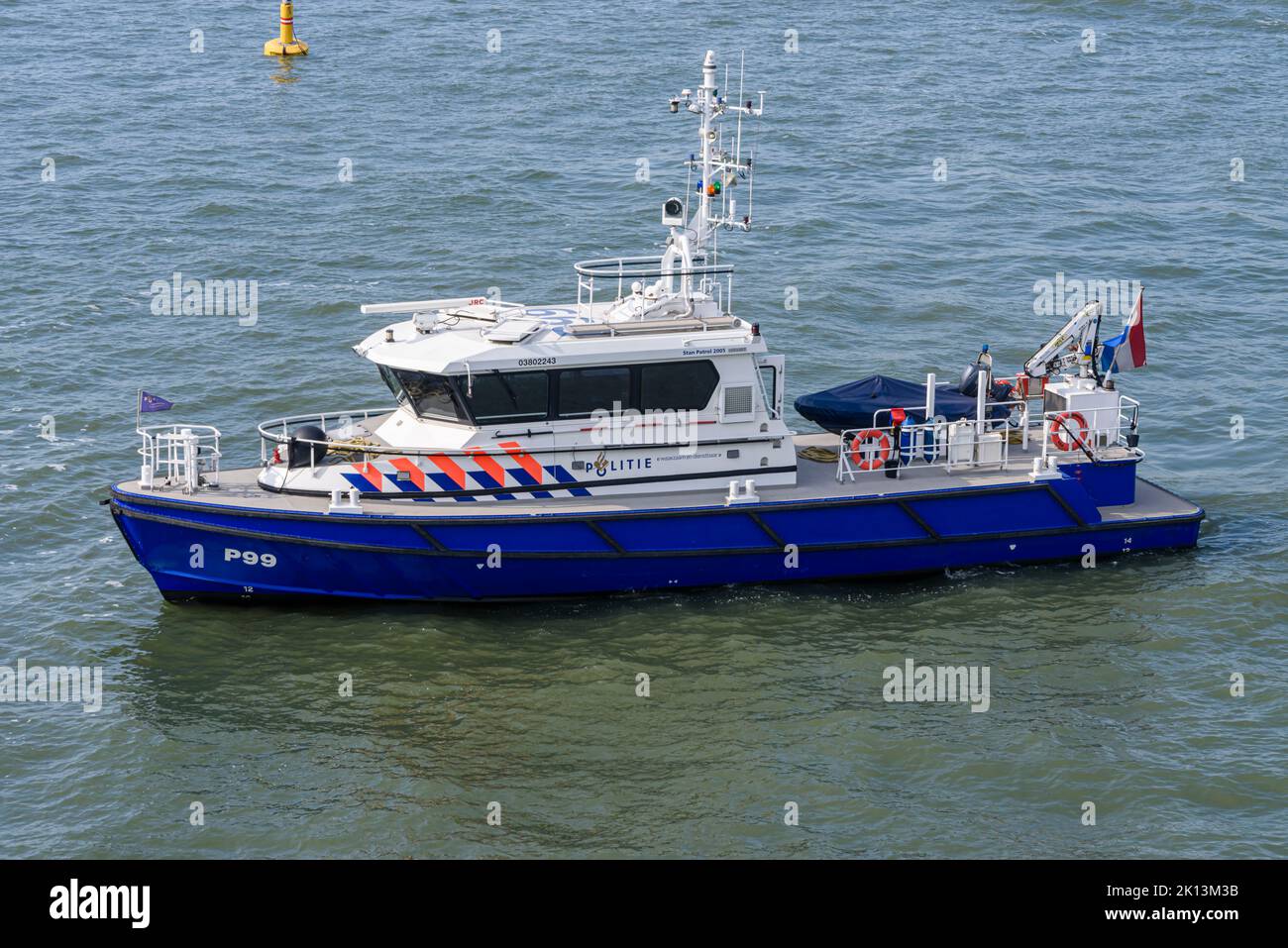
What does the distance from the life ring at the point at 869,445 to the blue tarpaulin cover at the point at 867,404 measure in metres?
0.37

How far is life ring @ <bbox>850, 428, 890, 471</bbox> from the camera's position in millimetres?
21922

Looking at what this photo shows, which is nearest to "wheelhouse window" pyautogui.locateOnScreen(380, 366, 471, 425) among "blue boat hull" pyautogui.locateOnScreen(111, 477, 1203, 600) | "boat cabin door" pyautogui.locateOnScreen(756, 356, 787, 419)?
"blue boat hull" pyautogui.locateOnScreen(111, 477, 1203, 600)

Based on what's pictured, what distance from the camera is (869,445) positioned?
72.0 ft

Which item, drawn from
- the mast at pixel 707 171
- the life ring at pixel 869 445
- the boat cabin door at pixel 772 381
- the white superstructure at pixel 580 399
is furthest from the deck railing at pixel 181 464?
the life ring at pixel 869 445

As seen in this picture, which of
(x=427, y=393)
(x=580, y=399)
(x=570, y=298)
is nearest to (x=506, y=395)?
(x=580, y=399)

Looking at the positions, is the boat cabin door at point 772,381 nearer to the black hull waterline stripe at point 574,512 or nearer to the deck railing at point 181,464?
the black hull waterline stripe at point 574,512

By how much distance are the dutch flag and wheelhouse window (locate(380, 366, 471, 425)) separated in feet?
29.8

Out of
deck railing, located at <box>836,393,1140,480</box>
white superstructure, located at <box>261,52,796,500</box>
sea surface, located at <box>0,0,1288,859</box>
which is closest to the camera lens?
sea surface, located at <box>0,0,1288,859</box>

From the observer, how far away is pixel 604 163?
36938mm

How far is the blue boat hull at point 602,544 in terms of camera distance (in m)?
20.1

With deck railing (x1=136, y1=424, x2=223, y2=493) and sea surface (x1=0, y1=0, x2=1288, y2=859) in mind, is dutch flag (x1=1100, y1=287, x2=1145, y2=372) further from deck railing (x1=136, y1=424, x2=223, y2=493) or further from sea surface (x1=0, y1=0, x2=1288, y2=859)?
deck railing (x1=136, y1=424, x2=223, y2=493)

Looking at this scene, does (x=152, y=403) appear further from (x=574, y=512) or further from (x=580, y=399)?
(x=574, y=512)

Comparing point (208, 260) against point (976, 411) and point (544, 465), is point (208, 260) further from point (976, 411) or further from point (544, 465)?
point (976, 411)
